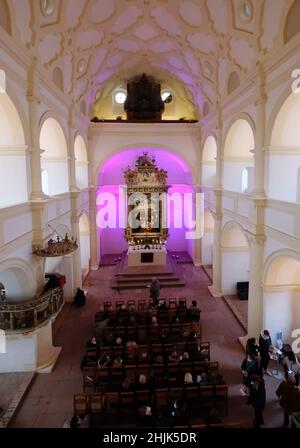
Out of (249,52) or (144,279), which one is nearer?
(249,52)

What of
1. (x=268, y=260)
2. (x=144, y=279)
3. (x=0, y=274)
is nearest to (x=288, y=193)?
(x=268, y=260)

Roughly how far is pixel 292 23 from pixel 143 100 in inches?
449

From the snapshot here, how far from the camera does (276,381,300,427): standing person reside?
7.59 metres

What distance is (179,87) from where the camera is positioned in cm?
1947

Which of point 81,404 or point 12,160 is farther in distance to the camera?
point 12,160

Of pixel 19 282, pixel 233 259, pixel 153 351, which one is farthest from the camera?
pixel 233 259

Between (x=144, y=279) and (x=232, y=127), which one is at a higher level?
(x=232, y=127)

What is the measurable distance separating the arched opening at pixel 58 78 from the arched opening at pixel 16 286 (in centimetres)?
658

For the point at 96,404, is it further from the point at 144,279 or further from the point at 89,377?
the point at 144,279

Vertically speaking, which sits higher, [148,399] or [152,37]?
[152,37]

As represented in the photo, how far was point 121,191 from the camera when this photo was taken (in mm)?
23062

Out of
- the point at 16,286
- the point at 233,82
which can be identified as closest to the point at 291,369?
the point at 16,286

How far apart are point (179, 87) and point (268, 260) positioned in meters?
12.6

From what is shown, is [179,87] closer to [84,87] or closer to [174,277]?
[84,87]
